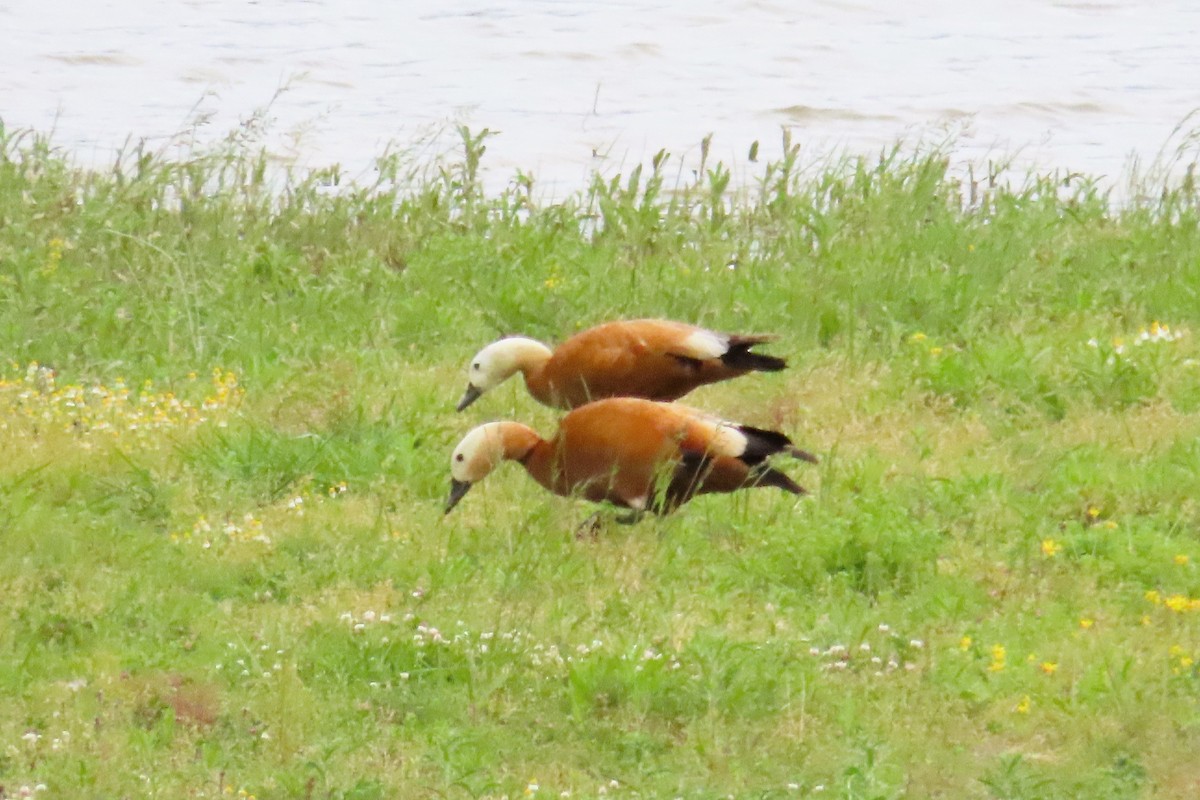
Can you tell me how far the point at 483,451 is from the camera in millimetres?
6734

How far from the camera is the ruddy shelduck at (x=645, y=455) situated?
6.48m

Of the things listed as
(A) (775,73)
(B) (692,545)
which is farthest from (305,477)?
(A) (775,73)

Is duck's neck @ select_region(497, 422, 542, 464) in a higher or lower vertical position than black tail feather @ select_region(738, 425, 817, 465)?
lower

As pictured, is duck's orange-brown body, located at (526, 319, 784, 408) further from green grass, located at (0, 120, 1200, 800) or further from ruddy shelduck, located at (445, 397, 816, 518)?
ruddy shelduck, located at (445, 397, 816, 518)

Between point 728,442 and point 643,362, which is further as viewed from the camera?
point 643,362

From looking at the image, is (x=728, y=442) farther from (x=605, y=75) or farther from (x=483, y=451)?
(x=605, y=75)

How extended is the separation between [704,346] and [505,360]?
808mm

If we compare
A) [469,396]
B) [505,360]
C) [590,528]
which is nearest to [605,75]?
[469,396]

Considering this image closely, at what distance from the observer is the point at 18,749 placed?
4820 millimetres

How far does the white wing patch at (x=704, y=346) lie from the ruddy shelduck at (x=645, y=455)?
1.74 ft

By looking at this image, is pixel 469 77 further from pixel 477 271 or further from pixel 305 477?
pixel 305 477

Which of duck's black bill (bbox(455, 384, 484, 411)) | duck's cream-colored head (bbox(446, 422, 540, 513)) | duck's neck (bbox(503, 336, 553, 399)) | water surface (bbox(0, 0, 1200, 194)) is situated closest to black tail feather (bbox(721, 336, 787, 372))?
duck's neck (bbox(503, 336, 553, 399))

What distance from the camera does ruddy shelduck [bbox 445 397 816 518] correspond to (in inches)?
255

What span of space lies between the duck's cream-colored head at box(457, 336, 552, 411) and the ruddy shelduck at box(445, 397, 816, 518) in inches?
35.7
